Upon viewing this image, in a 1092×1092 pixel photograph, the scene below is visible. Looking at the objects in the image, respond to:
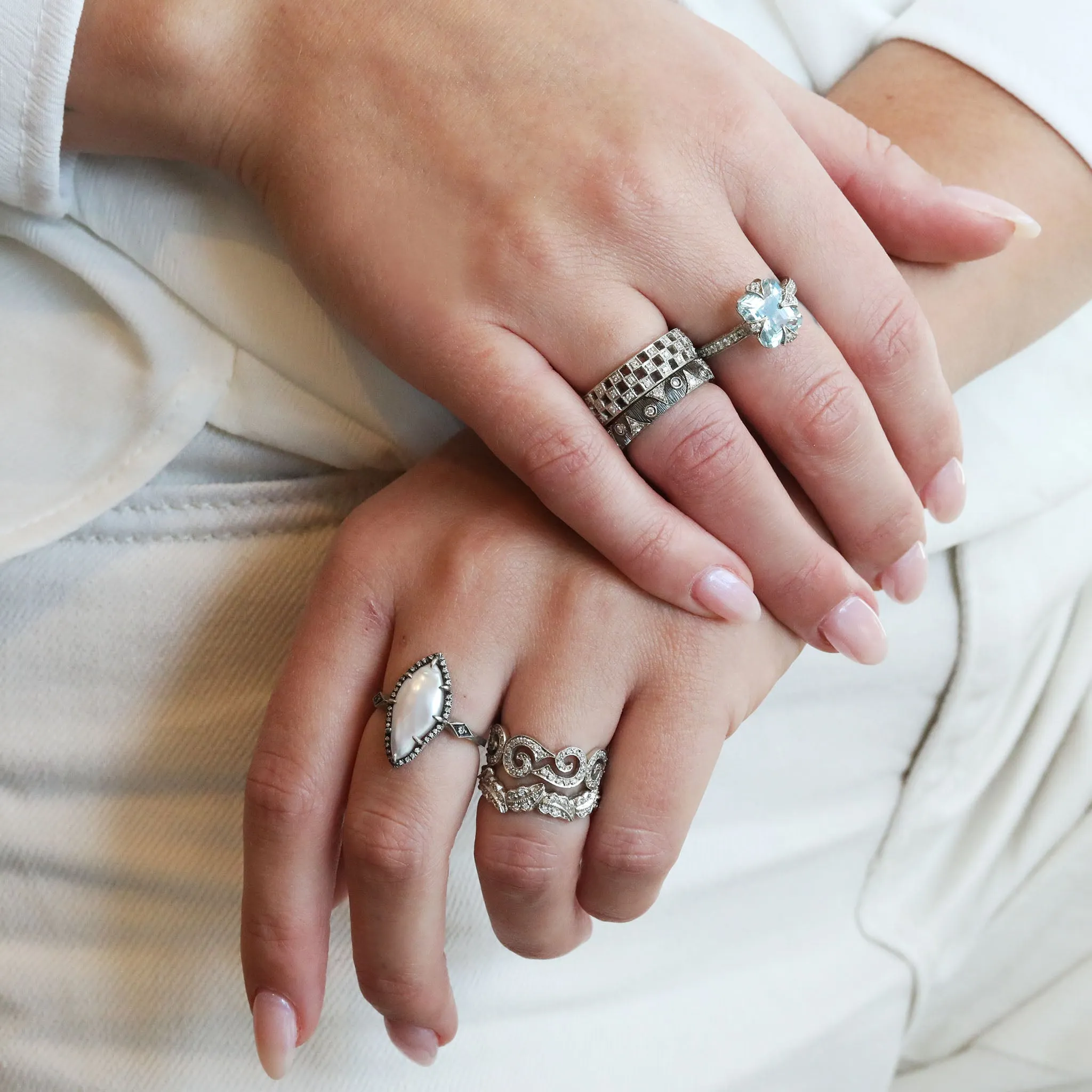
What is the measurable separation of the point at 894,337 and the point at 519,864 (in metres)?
0.40

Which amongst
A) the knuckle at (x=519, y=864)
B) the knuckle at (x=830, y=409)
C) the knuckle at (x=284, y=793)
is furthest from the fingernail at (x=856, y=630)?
the knuckle at (x=284, y=793)

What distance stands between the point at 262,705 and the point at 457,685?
221 mm

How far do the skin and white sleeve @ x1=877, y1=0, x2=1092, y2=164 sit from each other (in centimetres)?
44

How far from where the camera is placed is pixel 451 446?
28.0 inches

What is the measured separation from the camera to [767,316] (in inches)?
23.5

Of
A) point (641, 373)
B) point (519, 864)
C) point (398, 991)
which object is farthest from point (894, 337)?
point (398, 991)

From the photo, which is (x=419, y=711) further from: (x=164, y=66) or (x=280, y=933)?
(x=164, y=66)

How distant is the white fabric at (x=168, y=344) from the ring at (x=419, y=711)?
19 cm

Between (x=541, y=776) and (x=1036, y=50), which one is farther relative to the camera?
(x=1036, y=50)

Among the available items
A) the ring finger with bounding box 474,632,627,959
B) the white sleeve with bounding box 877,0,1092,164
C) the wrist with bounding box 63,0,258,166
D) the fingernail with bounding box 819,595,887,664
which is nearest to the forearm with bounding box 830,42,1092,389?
the white sleeve with bounding box 877,0,1092,164

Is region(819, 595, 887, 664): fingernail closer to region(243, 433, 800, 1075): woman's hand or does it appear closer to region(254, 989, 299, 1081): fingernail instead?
region(243, 433, 800, 1075): woman's hand

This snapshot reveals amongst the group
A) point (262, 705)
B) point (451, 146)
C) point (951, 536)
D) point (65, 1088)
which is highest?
point (451, 146)

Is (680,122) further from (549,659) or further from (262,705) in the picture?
(262,705)

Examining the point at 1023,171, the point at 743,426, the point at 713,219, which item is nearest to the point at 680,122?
the point at 713,219
